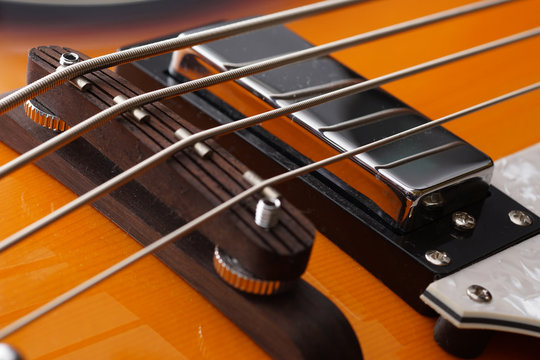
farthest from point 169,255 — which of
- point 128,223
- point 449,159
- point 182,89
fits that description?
point 449,159

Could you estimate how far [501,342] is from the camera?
2.52ft

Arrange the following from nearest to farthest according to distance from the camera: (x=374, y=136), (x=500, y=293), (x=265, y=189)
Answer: (x=265, y=189) < (x=500, y=293) < (x=374, y=136)

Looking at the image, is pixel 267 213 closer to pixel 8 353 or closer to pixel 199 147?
pixel 199 147

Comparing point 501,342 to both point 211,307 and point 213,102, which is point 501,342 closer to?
point 211,307

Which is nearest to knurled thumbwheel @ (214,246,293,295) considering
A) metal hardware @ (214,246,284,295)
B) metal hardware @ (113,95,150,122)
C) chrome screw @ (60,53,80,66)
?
metal hardware @ (214,246,284,295)

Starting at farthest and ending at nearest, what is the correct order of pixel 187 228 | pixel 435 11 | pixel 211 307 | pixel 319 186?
pixel 435 11 → pixel 319 186 → pixel 211 307 → pixel 187 228

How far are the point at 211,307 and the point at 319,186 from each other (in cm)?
18

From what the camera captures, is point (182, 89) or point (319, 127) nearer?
point (182, 89)

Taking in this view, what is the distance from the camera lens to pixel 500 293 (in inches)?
29.1

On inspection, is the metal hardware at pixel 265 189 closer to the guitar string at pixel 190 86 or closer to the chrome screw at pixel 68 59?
the guitar string at pixel 190 86

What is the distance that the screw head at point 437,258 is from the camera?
29.9 inches

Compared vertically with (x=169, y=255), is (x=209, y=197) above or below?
above

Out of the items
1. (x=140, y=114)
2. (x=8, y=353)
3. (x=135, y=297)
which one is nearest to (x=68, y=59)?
(x=140, y=114)

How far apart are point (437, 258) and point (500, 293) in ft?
0.21
